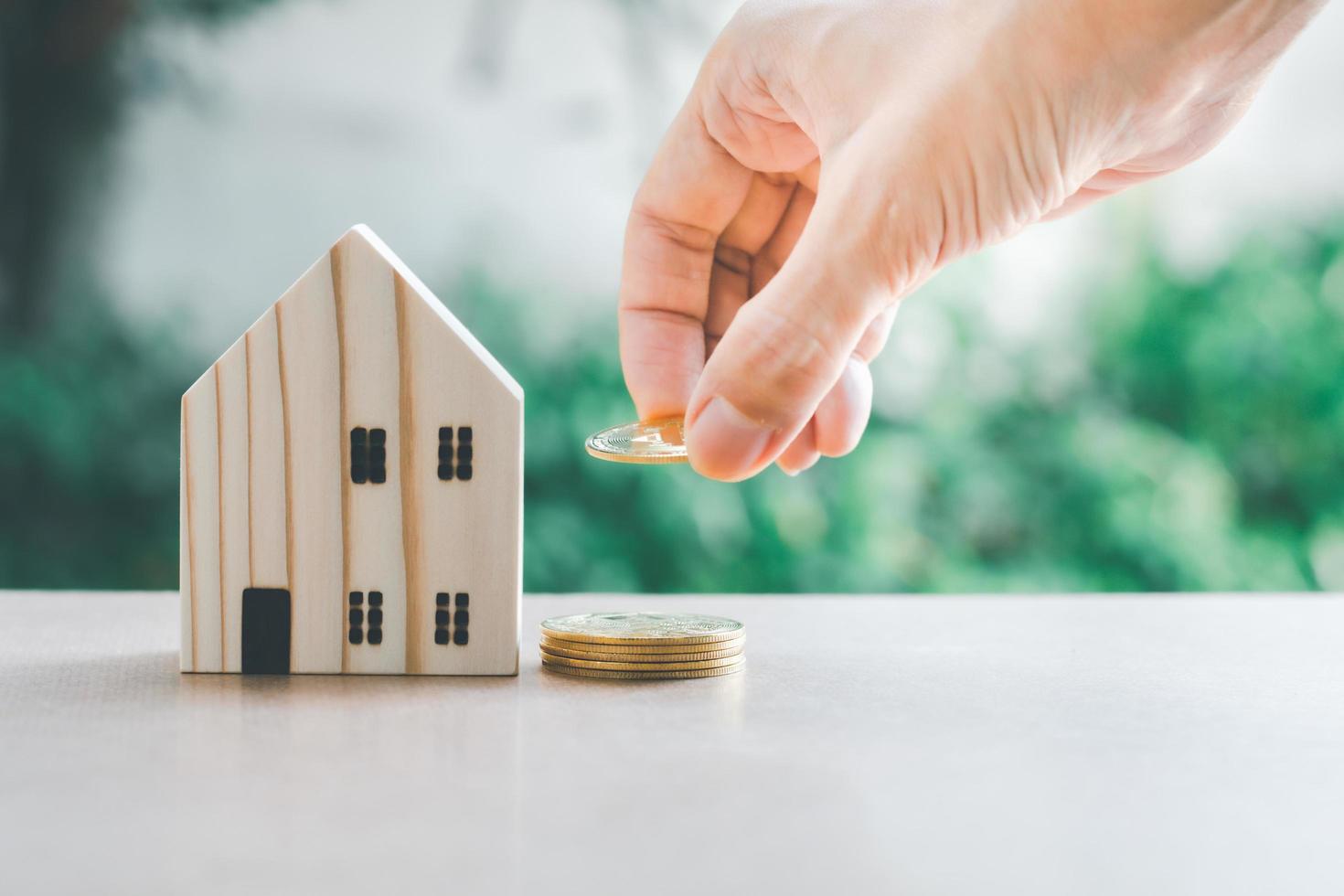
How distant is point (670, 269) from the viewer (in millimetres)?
1130

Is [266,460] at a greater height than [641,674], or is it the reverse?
[266,460]

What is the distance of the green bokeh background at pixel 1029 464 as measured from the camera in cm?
308

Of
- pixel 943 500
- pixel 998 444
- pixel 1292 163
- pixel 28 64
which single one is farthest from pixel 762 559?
pixel 28 64

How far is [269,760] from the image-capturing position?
568mm

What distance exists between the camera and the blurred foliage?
122 inches

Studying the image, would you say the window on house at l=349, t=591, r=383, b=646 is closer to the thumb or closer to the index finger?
the thumb

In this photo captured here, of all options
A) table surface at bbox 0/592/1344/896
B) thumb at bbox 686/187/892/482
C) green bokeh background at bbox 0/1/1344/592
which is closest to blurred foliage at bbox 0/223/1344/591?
green bokeh background at bbox 0/1/1344/592

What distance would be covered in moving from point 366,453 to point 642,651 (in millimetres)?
247

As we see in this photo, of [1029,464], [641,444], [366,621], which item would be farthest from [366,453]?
[1029,464]

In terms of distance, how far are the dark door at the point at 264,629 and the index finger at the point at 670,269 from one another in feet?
1.41

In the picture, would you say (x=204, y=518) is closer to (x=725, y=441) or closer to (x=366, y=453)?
(x=366, y=453)

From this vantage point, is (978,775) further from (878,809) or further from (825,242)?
(825,242)

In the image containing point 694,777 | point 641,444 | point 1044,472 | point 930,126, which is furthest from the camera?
point 1044,472

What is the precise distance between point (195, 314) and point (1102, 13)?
272cm
